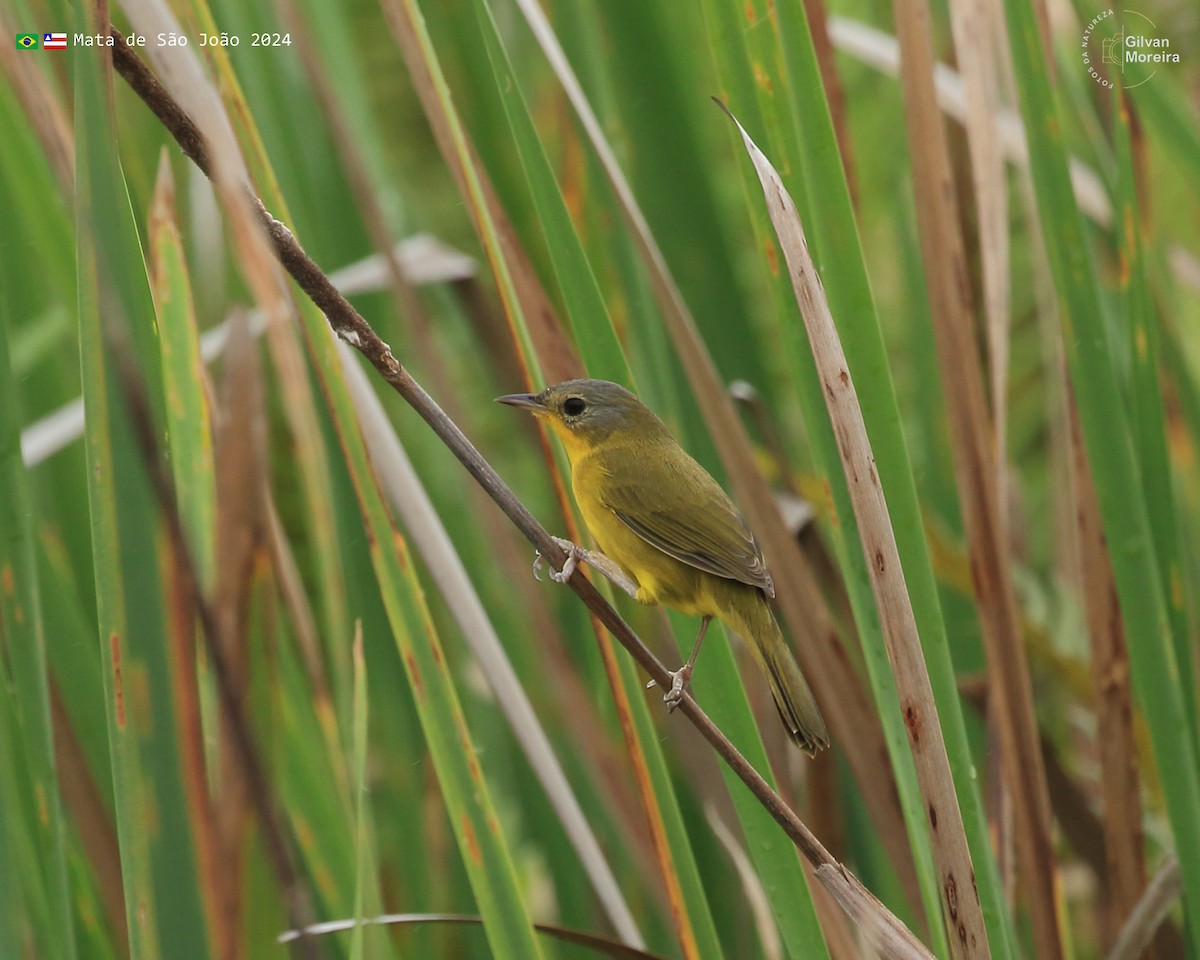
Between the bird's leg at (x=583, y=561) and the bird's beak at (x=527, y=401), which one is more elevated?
the bird's beak at (x=527, y=401)

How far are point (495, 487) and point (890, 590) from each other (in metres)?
0.47

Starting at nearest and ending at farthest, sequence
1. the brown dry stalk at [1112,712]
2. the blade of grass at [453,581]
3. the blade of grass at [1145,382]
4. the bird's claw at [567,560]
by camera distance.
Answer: the bird's claw at [567,560], the blade of grass at [453,581], the blade of grass at [1145,382], the brown dry stalk at [1112,712]

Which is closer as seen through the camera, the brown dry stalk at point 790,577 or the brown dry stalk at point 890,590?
the brown dry stalk at point 890,590

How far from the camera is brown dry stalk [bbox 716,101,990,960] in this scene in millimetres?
1262

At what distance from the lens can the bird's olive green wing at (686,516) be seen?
1976 mm

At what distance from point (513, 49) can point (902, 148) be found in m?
1.07

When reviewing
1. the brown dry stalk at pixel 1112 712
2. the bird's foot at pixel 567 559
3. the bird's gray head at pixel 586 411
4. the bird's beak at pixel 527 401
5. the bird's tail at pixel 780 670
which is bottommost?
the brown dry stalk at pixel 1112 712

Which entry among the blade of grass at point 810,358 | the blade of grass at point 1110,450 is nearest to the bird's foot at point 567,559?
the blade of grass at point 810,358

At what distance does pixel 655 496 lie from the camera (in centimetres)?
218

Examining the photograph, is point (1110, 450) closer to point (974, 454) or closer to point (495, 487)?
point (974, 454)

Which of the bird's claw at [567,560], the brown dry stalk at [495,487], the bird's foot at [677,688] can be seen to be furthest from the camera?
the bird's claw at [567,560]

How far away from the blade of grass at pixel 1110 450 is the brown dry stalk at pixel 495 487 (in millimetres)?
576

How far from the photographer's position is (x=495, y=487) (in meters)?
1.41

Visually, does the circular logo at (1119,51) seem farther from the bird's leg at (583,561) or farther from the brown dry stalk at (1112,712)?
the bird's leg at (583,561)
